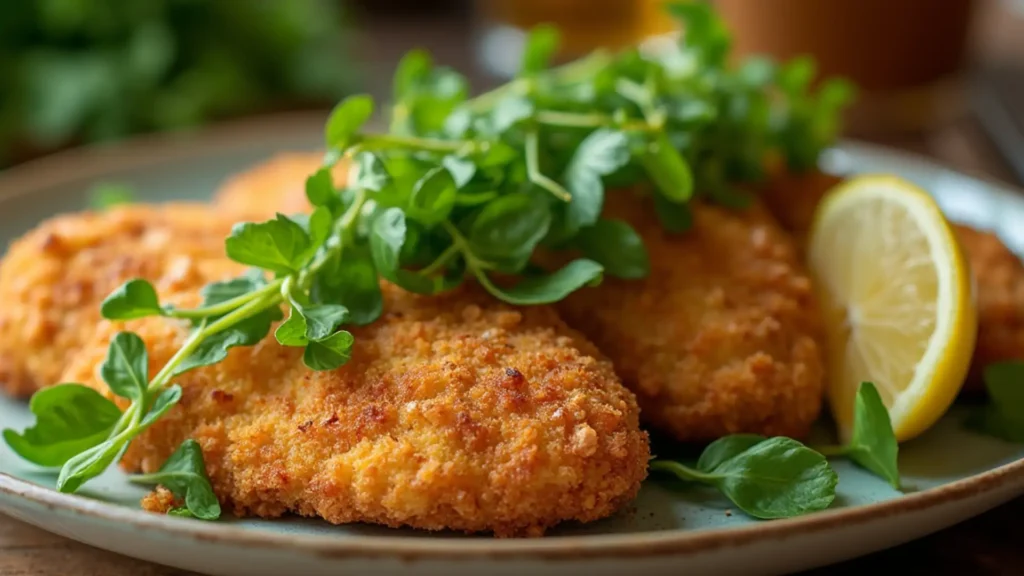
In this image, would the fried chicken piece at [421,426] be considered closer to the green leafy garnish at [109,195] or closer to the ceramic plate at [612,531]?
the ceramic plate at [612,531]

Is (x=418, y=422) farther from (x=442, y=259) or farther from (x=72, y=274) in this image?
(x=72, y=274)

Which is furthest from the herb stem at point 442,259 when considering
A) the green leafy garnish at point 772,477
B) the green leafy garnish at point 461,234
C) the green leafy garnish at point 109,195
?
the green leafy garnish at point 109,195

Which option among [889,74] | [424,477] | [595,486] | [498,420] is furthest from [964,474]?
[889,74]

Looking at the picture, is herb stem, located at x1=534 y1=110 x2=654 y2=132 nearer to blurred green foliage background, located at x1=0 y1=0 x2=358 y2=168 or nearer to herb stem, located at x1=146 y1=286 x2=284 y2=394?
herb stem, located at x1=146 y1=286 x2=284 y2=394

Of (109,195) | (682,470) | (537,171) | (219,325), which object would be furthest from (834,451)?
(109,195)

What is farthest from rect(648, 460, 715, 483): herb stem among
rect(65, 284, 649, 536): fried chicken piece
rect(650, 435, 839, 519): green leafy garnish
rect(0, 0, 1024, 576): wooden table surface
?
rect(0, 0, 1024, 576): wooden table surface

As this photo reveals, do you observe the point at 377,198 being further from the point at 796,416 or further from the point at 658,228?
the point at 796,416

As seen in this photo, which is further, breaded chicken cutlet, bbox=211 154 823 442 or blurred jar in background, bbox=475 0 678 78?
blurred jar in background, bbox=475 0 678 78
